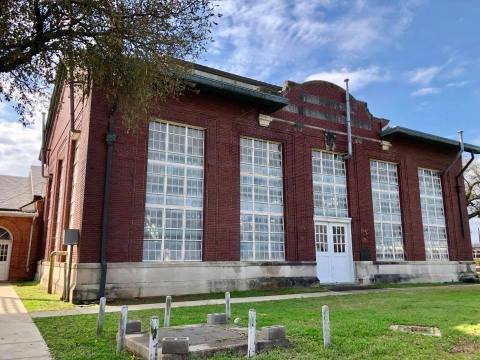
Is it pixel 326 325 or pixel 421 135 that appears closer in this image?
pixel 326 325

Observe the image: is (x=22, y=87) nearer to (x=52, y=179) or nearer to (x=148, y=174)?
(x=148, y=174)

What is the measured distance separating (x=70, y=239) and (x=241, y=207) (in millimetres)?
6529

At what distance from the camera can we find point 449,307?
11.1m

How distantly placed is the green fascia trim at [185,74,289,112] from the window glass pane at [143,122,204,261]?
190 cm

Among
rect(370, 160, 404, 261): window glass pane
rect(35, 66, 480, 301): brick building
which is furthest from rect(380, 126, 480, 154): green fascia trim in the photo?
rect(370, 160, 404, 261): window glass pane

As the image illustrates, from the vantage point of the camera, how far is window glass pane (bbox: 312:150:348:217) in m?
19.2

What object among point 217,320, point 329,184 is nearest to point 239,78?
point 329,184

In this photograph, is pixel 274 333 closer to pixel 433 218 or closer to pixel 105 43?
pixel 105 43

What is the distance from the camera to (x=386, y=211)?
21156 mm

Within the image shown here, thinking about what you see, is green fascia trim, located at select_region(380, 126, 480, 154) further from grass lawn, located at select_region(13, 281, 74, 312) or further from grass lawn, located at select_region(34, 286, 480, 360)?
grass lawn, located at select_region(13, 281, 74, 312)

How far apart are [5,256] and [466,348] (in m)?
23.7

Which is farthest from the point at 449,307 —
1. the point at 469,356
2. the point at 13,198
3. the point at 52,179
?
the point at 13,198

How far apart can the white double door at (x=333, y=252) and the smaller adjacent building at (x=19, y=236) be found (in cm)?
1588

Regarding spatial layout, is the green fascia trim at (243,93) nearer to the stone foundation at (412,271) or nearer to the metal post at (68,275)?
the metal post at (68,275)
